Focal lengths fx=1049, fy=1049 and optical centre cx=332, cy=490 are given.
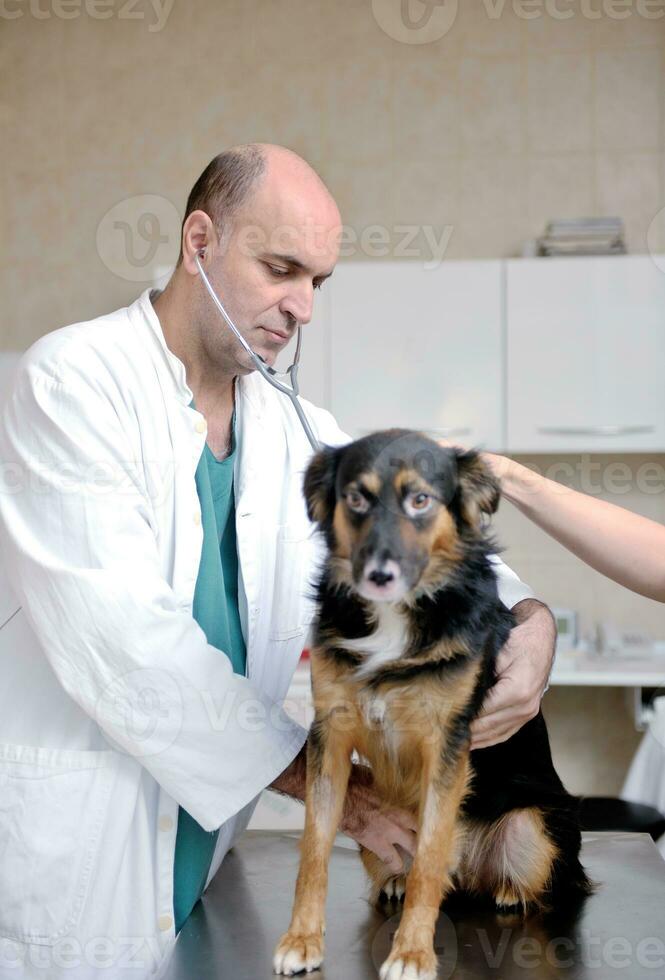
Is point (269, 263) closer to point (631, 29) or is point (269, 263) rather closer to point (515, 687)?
point (515, 687)

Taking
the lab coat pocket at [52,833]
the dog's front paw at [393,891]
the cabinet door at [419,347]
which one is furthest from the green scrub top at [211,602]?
the cabinet door at [419,347]

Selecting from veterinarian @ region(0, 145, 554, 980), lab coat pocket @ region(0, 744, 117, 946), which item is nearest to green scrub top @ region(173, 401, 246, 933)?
veterinarian @ region(0, 145, 554, 980)

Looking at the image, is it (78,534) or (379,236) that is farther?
(379,236)

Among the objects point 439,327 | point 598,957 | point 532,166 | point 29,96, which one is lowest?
point 598,957

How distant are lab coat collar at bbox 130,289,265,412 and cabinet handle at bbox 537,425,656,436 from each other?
6.68 feet

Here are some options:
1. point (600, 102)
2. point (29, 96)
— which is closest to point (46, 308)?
point (29, 96)

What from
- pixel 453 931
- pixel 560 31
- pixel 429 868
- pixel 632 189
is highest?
pixel 560 31

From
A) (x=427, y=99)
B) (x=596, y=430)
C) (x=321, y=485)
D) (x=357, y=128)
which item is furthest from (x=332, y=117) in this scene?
(x=321, y=485)

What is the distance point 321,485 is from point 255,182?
516 mm

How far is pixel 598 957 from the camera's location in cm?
117

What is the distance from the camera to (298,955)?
1.13 metres

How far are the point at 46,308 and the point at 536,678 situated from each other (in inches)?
130

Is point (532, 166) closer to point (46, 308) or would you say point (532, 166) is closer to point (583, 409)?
point (583, 409)

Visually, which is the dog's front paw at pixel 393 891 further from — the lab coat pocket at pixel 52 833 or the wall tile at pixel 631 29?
the wall tile at pixel 631 29
